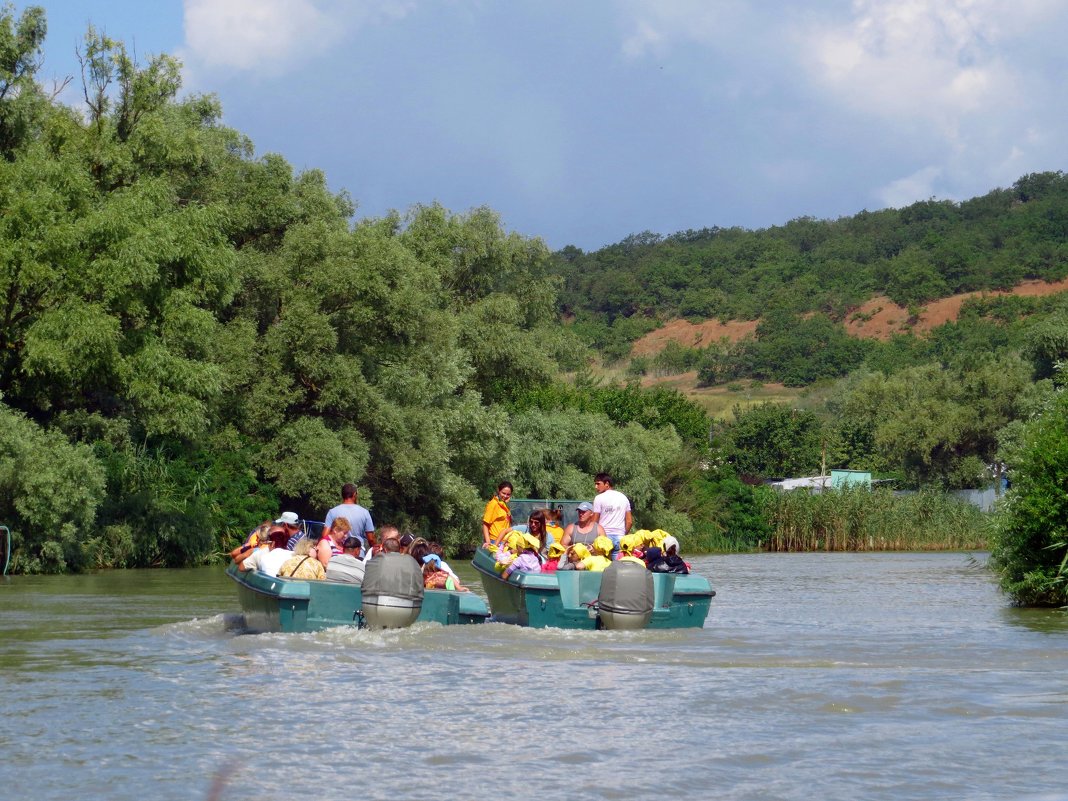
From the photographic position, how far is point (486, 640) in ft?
56.2

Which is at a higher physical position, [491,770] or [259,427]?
[259,427]

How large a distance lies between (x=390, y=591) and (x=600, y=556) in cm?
276

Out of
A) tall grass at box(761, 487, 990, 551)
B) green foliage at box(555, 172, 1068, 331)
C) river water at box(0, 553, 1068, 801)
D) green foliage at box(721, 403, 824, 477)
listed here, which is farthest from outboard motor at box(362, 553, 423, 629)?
green foliage at box(555, 172, 1068, 331)

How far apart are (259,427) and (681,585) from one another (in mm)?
24268

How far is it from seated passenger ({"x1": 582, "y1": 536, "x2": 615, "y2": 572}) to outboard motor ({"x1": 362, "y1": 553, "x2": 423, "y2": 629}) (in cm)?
223

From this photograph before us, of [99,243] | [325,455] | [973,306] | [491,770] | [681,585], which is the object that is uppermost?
[973,306]

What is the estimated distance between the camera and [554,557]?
1931 centimetres

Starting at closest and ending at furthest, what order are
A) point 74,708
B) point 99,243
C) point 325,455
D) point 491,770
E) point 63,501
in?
1. point 491,770
2. point 74,708
3. point 63,501
4. point 99,243
5. point 325,455

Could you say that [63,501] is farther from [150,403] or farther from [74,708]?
[74,708]

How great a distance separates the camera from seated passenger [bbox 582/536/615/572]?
1778 centimetres

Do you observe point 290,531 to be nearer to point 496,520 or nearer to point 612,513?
point 496,520

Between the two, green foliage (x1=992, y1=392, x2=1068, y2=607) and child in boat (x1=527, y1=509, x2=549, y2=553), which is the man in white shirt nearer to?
child in boat (x1=527, y1=509, x2=549, y2=553)

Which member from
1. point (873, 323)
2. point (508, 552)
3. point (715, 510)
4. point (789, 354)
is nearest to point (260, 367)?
point (508, 552)

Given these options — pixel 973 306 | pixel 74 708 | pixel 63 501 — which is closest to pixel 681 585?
pixel 74 708
